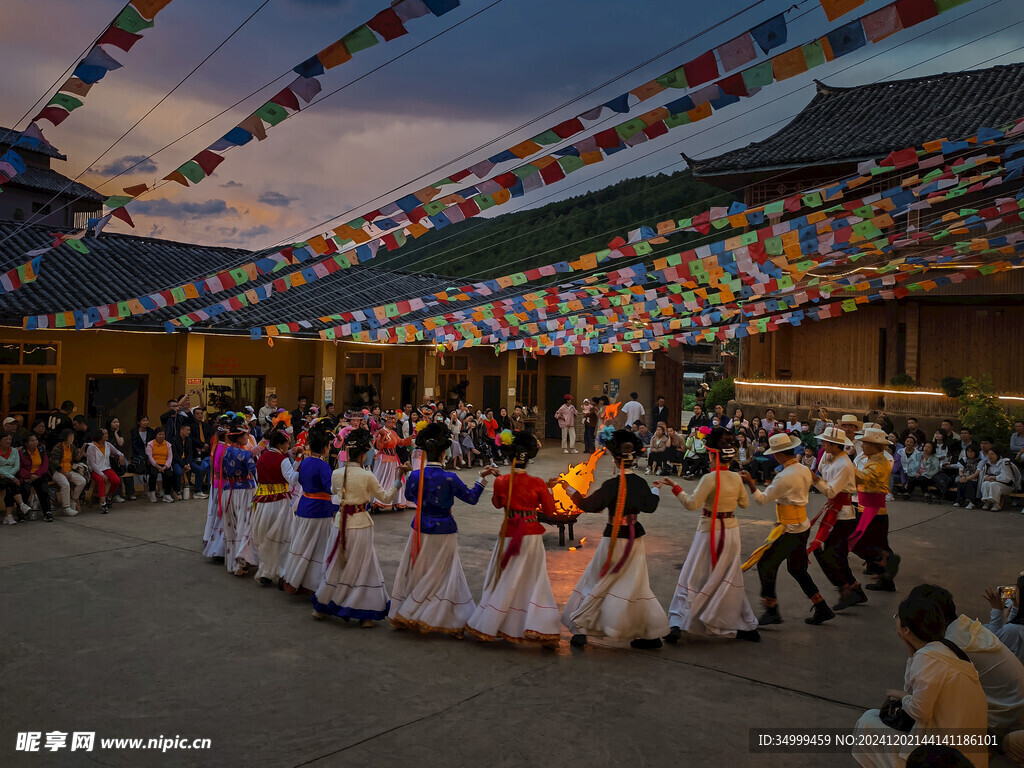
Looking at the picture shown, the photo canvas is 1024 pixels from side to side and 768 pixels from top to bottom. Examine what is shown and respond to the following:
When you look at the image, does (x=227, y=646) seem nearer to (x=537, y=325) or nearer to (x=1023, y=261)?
(x=537, y=325)

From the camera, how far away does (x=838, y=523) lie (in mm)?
7172

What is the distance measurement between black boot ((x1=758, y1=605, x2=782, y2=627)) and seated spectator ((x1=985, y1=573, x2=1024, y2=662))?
6.02ft

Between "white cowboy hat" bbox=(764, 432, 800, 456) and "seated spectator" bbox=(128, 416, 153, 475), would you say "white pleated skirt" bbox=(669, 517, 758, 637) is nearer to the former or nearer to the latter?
"white cowboy hat" bbox=(764, 432, 800, 456)

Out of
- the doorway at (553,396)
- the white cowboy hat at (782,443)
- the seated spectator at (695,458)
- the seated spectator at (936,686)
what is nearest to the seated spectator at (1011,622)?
the seated spectator at (936,686)

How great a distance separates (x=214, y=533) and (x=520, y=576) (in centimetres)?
425

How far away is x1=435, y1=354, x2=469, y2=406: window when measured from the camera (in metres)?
21.4

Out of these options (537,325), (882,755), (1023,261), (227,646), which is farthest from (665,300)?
(882,755)

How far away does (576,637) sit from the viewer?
19.5 feet

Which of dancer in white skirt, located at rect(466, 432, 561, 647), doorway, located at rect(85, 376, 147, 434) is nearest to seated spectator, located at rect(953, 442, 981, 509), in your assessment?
dancer in white skirt, located at rect(466, 432, 561, 647)

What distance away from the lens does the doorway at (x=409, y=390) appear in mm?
20594

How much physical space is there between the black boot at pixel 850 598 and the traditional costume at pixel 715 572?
1453 millimetres

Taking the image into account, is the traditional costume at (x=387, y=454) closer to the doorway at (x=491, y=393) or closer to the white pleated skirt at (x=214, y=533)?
the white pleated skirt at (x=214, y=533)

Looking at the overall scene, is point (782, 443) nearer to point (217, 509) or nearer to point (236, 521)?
point (236, 521)

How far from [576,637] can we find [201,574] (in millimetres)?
4171
